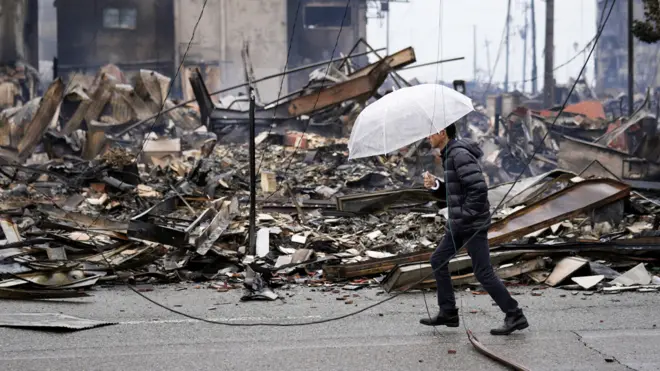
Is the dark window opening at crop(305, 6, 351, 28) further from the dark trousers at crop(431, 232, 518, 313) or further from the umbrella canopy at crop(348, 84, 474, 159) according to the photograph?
the dark trousers at crop(431, 232, 518, 313)

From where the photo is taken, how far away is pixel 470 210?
6004mm

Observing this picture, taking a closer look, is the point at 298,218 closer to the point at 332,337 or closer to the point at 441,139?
the point at 332,337

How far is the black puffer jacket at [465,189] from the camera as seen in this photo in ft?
A: 19.7

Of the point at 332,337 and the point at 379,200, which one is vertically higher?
the point at 379,200

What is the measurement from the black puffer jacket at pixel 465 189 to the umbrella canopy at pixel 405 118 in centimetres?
25

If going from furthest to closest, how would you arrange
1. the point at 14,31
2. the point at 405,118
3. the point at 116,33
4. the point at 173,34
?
the point at 116,33, the point at 173,34, the point at 14,31, the point at 405,118

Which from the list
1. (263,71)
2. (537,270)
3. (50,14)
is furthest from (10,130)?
(50,14)

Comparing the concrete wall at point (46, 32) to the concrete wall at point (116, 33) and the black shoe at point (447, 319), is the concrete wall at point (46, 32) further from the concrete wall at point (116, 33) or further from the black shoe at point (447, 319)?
the black shoe at point (447, 319)

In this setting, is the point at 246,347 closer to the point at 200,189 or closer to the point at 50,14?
the point at 200,189

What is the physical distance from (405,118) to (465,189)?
2.47 feet

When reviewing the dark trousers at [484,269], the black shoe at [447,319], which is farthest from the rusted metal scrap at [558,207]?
the dark trousers at [484,269]

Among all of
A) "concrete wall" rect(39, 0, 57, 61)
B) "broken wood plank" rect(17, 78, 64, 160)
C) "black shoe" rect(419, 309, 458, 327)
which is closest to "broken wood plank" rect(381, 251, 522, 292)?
"black shoe" rect(419, 309, 458, 327)

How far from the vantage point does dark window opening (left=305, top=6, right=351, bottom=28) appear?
5619 cm

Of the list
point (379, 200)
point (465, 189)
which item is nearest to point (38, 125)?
point (379, 200)
